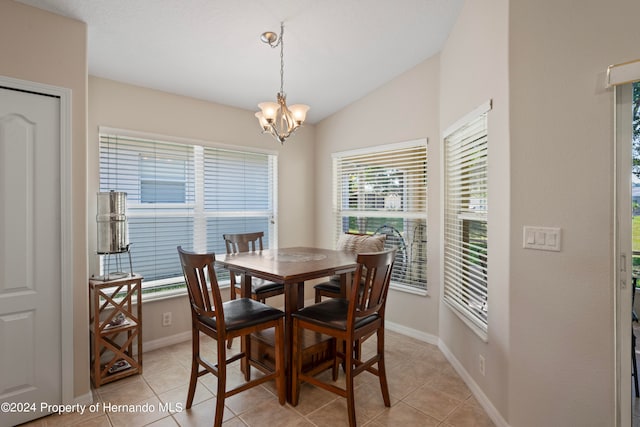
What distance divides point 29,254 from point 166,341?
1519 mm

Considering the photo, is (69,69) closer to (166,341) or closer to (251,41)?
(251,41)

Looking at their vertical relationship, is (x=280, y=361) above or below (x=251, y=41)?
below

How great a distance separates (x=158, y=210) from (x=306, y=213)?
1889mm

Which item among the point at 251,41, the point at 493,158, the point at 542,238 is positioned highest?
the point at 251,41

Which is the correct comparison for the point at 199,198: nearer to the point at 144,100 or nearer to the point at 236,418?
the point at 144,100

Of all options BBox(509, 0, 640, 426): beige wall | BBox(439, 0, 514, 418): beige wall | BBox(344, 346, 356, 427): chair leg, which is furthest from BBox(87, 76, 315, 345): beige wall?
BBox(509, 0, 640, 426): beige wall

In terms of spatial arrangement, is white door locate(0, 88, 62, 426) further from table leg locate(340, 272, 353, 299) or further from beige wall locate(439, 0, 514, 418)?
beige wall locate(439, 0, 514, 418)

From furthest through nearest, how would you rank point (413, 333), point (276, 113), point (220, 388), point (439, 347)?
1. point (413, 333)
2. point (439, 347)
3. point (276, 113)
4. point (220, 388)

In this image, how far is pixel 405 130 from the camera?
11.2 ft

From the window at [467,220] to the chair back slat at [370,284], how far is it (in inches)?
29.0

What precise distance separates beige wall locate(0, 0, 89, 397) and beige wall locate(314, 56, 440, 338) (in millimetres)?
2706

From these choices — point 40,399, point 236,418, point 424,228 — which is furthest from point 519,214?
point 40,399

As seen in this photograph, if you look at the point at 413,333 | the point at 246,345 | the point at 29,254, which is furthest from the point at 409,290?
the point at 29,254

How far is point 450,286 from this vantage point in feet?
9.45
